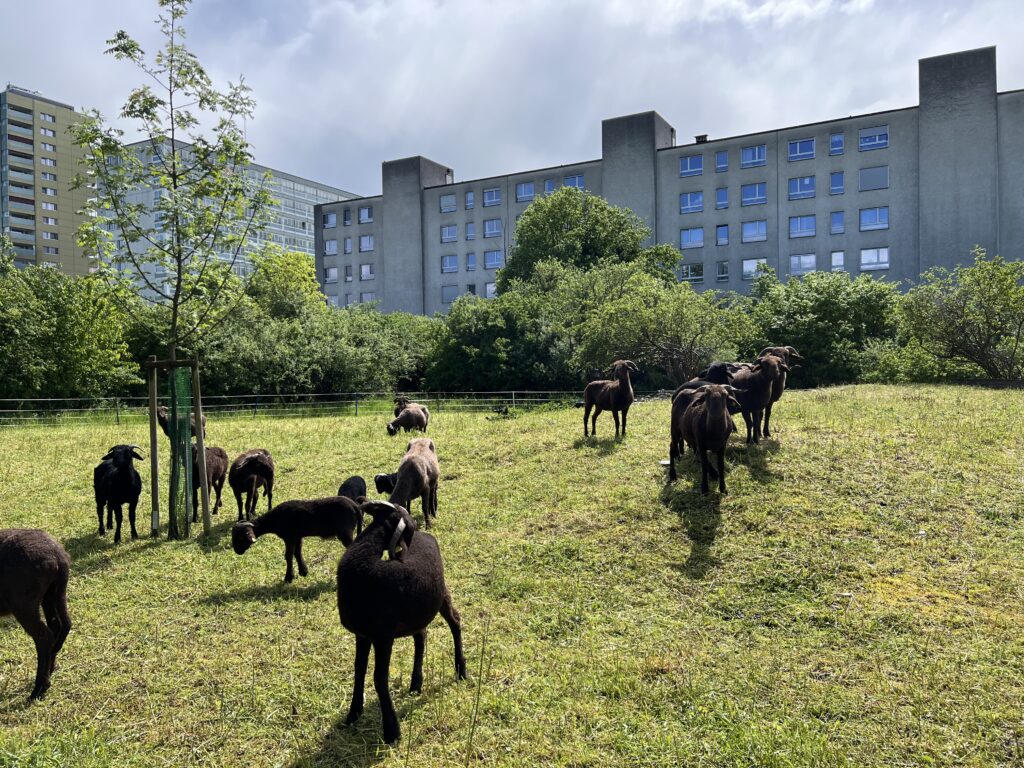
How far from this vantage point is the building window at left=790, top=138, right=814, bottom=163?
56.3m

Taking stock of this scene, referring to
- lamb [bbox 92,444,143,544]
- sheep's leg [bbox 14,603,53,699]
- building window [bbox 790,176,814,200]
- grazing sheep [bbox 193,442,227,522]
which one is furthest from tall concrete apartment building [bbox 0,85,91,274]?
sheep's leg [bbox 14,603,53,699]

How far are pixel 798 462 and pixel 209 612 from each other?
9662 mm

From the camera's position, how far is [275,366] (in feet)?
120

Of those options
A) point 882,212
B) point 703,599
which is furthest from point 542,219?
point 703,599

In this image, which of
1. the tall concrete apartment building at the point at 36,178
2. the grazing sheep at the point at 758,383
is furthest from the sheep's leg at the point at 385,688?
the tall concrete apartment building at the point at 36,178

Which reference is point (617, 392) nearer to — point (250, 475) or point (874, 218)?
point (250, 475)

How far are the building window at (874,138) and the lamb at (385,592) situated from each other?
59309mm

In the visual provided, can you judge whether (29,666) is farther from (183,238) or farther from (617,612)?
(183,238)

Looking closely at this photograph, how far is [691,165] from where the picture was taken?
60.1 meters

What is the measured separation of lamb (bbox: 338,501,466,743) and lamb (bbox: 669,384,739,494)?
6.09 metres

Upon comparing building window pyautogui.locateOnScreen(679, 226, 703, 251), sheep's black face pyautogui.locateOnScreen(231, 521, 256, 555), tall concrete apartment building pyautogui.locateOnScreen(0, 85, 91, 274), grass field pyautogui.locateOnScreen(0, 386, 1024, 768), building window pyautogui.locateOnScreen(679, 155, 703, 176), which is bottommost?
grass field pyautogui.locateOnScreen(0, 386, 1024, 768)

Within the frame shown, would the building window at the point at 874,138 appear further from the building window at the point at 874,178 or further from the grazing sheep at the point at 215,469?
the grazing sheep at the point at 215,469

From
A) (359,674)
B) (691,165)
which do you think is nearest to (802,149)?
(691,165)

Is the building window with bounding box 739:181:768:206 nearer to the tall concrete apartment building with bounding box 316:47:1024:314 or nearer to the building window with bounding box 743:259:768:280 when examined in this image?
the tall concrete apartment building with bounding box 316:47:1024:314
